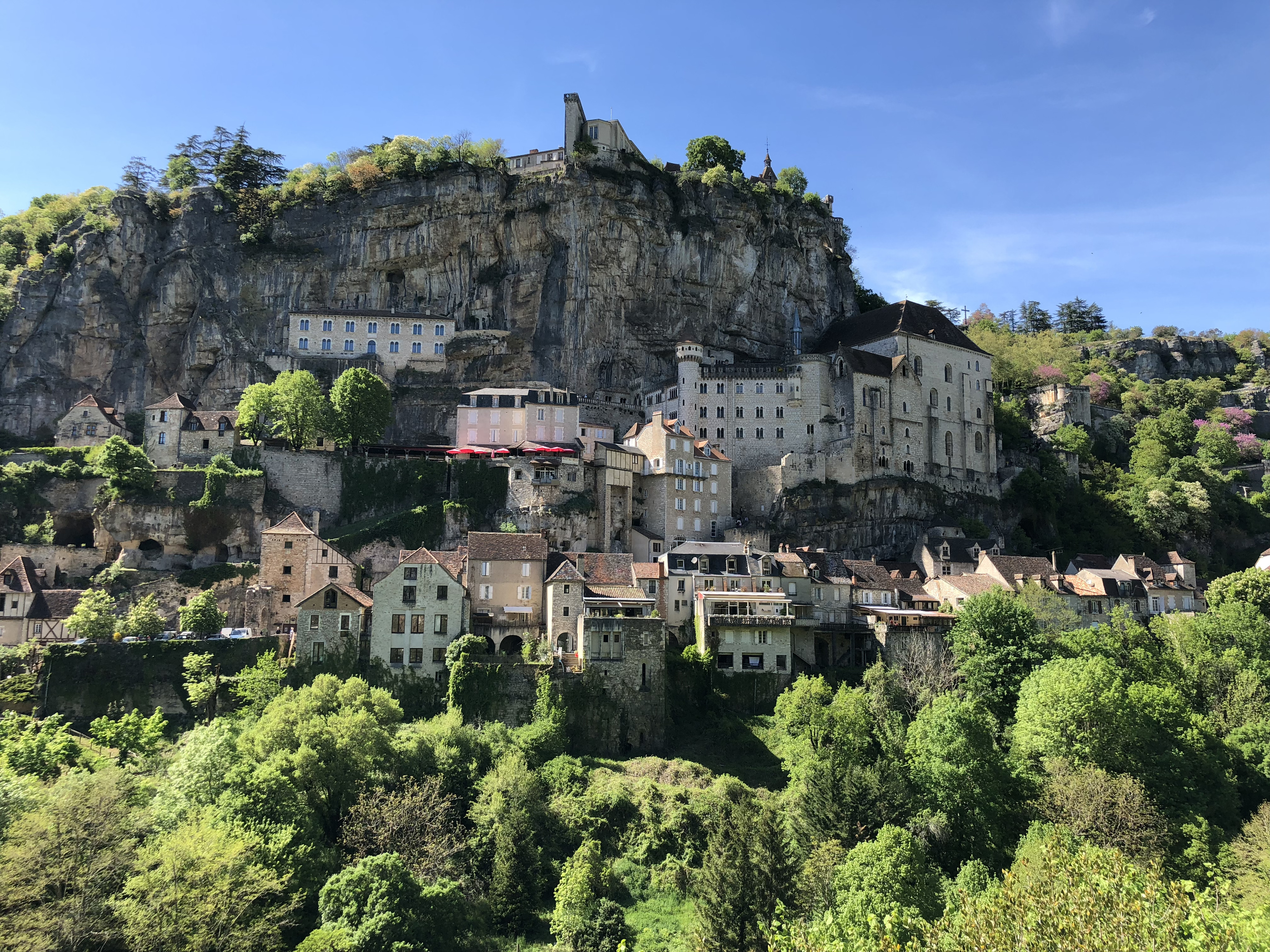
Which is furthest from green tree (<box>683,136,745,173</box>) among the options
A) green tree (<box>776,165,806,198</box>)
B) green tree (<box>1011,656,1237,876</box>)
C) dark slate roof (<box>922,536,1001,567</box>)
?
green tree (<box>1011,656,1237,876</box>)

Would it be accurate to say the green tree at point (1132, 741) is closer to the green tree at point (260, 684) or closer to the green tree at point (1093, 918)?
the green tree at point (1093, 918)

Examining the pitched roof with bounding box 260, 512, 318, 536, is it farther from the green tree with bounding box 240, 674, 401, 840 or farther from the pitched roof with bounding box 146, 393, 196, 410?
the pitched roof with bounding box 146, 393, 196, 410

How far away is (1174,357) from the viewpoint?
364 ft

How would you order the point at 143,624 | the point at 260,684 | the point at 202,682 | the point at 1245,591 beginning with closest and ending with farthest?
the point at 260,684 < the point at 202,682 < the point at 143,624 < the point at 1245,591

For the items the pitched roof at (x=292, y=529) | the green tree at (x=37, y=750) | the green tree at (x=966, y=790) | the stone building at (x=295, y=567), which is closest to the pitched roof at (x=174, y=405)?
the pitched roof at (x=292, y=529)

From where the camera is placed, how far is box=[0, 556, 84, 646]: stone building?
164ft

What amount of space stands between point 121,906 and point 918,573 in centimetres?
4899

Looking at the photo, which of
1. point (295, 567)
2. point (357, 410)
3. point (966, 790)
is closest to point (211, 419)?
point (357, 410)

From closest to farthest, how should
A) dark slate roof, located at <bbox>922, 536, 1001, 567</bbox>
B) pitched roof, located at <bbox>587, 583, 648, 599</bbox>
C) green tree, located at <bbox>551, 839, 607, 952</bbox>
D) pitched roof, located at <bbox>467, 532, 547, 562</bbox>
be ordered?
1. green tree, located at <bbox>551, 839, 607, 952</bbox>
2. pitched roof, located at <bbox>587, 583, 648, 599</bbox>
3. pitched roof, located at <bbox>467, 532, 547, 562</bbox>
4. dark slate roof, located at <bbox>922, 536, 1001, 567</bbox>

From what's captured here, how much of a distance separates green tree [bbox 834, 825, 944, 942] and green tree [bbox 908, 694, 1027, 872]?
362 centimetres

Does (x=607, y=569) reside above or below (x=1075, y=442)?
below

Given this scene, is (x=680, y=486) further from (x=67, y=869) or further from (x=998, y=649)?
(x=67, y=869)

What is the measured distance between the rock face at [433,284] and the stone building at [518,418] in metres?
6.01

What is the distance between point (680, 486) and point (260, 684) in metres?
29.8
